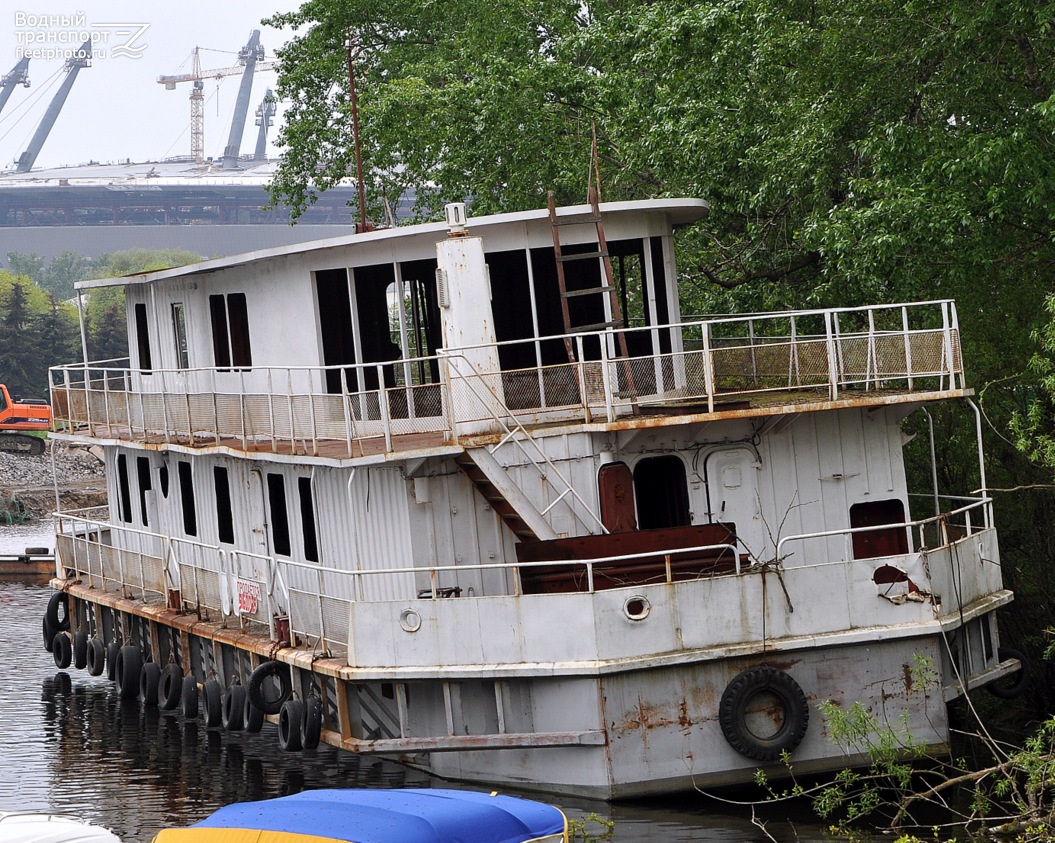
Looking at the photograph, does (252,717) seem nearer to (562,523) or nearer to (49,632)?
(562,523)

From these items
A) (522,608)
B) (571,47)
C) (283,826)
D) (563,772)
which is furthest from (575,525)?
(571,47)

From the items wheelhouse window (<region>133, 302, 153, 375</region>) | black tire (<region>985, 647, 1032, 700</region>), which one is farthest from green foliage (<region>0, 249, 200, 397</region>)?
black tire (<region>985, 647, 1032, 700</region>)

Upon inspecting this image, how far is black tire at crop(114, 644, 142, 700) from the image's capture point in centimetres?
2472

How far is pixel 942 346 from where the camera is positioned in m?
18.0

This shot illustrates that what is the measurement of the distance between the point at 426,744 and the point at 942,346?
7247mm

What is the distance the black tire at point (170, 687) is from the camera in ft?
76.7

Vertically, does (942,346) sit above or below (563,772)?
above

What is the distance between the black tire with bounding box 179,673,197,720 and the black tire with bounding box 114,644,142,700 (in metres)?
2.19

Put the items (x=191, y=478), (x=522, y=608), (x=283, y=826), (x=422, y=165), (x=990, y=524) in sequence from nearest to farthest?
1. (x=283, y=826)
2. (x=522, y=608)
3. (x=990, y=524)
4. (x=191, y=478)
5. (x=422, y=165)

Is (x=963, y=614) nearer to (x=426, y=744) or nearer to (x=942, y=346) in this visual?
(x=942, y=346)

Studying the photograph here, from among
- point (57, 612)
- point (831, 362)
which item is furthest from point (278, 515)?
point (57, 612)

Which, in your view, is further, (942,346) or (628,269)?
(628,269)

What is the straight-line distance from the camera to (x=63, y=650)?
28.1 meters

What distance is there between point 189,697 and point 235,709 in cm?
273
